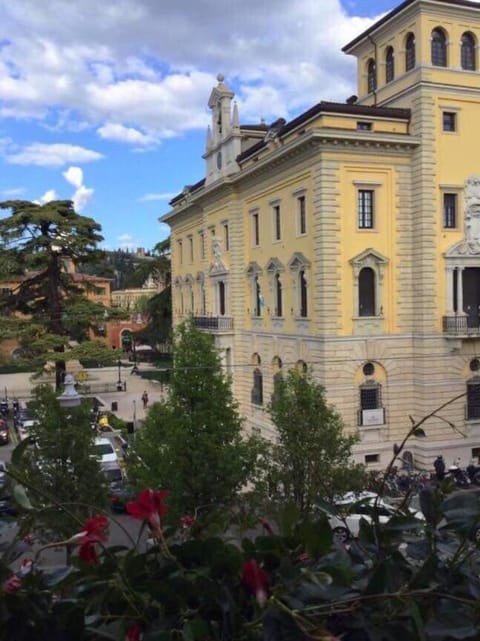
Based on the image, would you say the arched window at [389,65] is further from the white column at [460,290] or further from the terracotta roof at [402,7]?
the white column at [460,290]

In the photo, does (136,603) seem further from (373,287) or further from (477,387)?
(477,387)

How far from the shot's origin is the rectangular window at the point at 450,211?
2650 cm

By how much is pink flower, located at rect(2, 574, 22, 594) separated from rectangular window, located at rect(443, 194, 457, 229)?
26.2 metres

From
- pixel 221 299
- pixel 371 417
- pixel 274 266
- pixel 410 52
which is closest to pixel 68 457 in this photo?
pixel 371 417

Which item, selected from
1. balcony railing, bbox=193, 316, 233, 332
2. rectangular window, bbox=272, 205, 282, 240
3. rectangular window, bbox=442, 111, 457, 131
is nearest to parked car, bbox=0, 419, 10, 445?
balcony railing, bbox=193, 316, 233, 332

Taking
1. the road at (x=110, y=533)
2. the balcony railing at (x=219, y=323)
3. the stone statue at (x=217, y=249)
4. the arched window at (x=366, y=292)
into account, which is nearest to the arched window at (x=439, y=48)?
the arched window at (x=366, y=292)

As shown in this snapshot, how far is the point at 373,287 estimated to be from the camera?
1051 inches

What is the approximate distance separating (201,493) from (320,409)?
12.8 ft

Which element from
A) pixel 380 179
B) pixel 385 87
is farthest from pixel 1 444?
pixel 385 87

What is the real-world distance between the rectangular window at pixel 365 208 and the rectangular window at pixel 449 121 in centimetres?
392

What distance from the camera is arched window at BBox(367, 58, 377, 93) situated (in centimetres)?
2993

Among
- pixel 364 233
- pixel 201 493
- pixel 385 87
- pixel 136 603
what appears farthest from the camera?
pixel 385 87

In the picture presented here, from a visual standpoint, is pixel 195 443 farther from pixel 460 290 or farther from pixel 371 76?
pixel 371 76

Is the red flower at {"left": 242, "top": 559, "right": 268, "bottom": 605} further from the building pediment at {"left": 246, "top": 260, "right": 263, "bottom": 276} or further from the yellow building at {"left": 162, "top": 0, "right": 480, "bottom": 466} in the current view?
the building pediment at {"left": 246, "top": 260, "right": 263, "bottom": 276}
